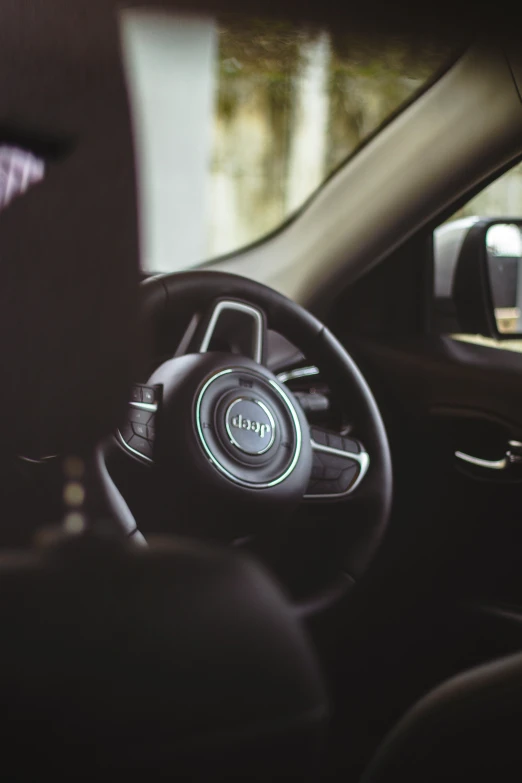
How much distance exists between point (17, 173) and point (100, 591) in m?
0.32

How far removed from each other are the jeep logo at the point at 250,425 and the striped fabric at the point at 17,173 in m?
0.90

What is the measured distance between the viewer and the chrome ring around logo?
157 cm

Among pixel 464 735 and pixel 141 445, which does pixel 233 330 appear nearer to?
pixel 141 445

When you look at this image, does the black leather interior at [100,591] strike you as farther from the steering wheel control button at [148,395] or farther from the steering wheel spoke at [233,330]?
the steering wheel spoke at [233,330]

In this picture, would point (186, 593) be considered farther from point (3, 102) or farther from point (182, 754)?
point (3, 102)

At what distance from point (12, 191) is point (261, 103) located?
661 centimetres

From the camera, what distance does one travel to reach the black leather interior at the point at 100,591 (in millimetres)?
635

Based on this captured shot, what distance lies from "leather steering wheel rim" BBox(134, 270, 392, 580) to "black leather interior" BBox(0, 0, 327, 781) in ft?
2.95

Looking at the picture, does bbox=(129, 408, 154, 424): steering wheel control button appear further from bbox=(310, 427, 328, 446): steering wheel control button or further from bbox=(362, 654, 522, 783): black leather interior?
bbox=(362, 654, 522, 783): black leather interior

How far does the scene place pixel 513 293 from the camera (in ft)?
6.84

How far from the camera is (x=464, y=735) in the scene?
2.90 ft

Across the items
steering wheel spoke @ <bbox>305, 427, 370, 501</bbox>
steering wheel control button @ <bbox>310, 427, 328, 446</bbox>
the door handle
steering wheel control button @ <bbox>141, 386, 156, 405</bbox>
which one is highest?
steering wheel control button @ <bbox>141, 386, 156, 405</bbox>

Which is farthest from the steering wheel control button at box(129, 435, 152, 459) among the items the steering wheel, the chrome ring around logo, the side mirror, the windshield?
the windshield

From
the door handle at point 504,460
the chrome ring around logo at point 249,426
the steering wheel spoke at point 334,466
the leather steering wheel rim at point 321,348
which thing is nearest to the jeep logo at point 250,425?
the chrome ring around logo at point 249,426
